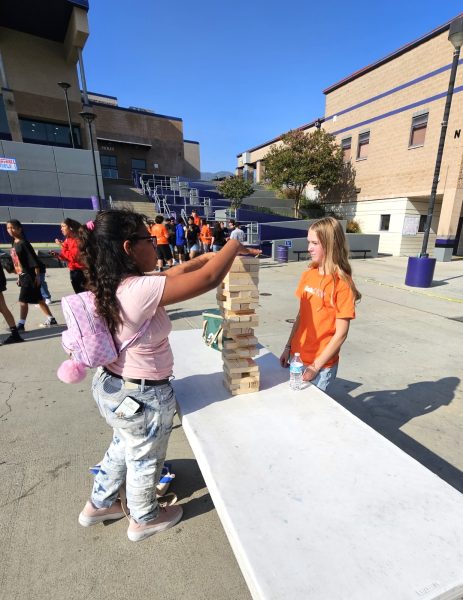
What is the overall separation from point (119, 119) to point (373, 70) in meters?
20.7

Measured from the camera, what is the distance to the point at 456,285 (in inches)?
374

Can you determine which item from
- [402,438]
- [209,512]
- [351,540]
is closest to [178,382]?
[209,512]

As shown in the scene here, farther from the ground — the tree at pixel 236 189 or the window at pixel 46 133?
the window at pixel 46 133

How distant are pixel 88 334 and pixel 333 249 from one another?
61.2 inches

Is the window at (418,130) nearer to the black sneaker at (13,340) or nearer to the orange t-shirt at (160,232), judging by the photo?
the orange t-shirt at (160,232)

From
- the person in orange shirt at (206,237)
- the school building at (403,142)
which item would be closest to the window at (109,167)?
the school building at (403,142)

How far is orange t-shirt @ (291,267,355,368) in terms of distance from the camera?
6.64 feet

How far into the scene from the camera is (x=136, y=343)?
1.50m

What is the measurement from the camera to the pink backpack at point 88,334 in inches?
54.5

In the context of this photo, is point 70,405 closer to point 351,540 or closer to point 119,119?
point 351,540

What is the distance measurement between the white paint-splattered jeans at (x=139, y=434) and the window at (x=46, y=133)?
23.5 metres

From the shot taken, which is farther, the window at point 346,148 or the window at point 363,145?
the window at point 346,148

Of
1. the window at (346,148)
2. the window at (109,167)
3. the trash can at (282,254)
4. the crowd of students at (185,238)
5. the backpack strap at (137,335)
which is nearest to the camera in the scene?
the backpack strap at (137,335)

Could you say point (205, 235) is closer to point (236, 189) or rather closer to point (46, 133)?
point (236, 189)
